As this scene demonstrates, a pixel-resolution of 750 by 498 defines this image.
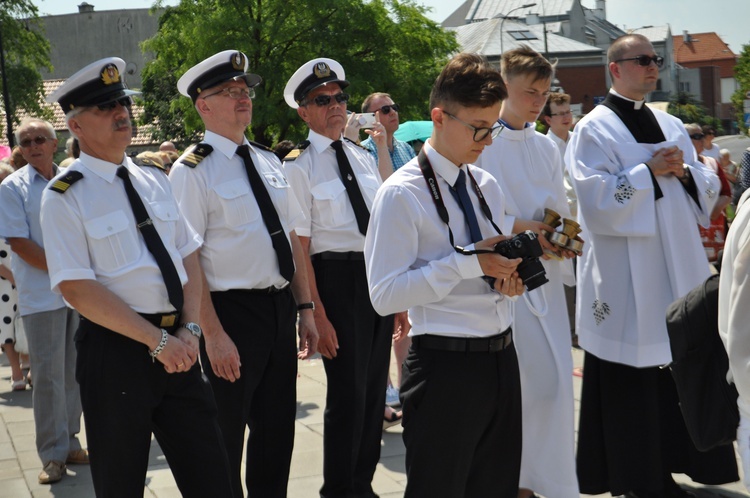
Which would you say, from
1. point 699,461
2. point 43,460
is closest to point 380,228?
point 699,461

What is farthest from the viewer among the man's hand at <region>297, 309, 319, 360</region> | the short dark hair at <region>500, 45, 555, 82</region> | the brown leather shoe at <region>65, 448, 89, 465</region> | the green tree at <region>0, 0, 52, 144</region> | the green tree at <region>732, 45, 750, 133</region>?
the green tree at <region>732, 45, 750, 133</region>

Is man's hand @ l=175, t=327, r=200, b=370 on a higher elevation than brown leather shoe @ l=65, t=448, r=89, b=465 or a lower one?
higher

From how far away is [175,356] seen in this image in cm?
379

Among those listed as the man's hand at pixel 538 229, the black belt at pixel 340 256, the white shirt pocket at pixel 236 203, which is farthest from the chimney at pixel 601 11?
the white shirt pocket at pixel 236 203

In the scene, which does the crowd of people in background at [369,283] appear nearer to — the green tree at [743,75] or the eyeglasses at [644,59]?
the eyeglasses at [644,59]

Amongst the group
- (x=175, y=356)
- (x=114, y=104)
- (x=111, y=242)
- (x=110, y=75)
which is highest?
(x=110, y=75)

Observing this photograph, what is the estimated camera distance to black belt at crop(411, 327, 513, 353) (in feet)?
11.7

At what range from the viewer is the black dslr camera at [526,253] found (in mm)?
3424

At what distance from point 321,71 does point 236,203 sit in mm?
1279

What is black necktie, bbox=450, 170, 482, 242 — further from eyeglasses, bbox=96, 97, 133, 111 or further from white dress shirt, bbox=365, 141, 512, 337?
eyeglasses, bbox=96, 97, 133, 111

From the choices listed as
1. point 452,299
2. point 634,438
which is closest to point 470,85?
point 452,299

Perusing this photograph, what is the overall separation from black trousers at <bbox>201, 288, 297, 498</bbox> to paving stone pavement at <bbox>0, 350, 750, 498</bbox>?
924 millimetres

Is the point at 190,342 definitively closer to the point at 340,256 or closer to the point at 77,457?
the point at 340,256

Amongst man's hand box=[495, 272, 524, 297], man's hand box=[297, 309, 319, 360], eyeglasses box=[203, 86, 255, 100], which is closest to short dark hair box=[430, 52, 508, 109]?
man's hand box=[495, 272, 524, 297]
